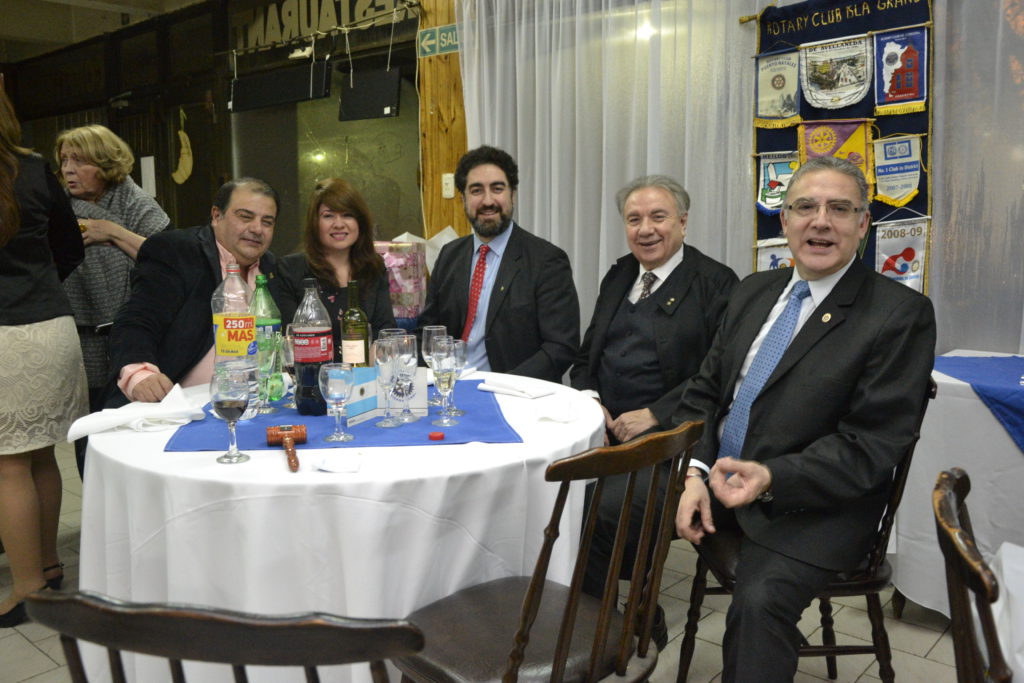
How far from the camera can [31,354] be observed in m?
2.40

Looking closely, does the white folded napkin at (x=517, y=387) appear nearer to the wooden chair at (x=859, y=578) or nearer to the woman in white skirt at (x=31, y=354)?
the wooden chair at (x=859, y=578)

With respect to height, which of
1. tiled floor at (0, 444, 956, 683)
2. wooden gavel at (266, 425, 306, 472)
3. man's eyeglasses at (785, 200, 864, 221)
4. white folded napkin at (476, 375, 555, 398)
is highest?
man's eyeglasses at (785, 200, 864, 221)

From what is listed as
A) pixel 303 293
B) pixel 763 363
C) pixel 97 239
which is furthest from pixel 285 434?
pixel 97 239

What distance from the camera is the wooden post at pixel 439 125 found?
440cm

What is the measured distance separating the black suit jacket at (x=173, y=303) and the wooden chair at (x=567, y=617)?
133 centimetres

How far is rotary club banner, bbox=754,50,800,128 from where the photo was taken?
312 centimetres

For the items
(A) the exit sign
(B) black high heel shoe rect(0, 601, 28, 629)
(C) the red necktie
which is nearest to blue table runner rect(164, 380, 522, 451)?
(C) the red necktie

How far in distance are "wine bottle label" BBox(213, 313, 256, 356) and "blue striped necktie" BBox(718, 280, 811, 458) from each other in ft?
4.12

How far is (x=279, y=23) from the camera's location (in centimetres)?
549

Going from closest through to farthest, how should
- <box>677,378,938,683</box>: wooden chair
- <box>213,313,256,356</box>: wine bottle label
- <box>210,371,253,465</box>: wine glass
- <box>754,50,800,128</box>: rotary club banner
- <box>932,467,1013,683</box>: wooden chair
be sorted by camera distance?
<box>932,467,1013,683</box>: wooden chair, <box>210,371,253,465</box>: wine glass, <box>677,378,938,683</box>: wooden chair, <box>213,313,256,356</box>: wine bottle label, <box>754,50,800,128</box>: rotary club banner

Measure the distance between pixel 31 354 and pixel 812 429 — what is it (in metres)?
2.28

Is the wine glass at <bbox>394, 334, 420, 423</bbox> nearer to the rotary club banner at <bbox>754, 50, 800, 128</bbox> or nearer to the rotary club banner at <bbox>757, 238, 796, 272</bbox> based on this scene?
the rotary club banner at <bbox>757, 238, 796, 272</bbox>

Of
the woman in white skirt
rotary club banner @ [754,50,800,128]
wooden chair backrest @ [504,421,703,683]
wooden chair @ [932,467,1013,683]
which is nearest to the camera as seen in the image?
wooden chair @ [932,467,1013,683]

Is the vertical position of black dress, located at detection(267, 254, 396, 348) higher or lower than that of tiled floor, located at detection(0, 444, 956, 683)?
higher
